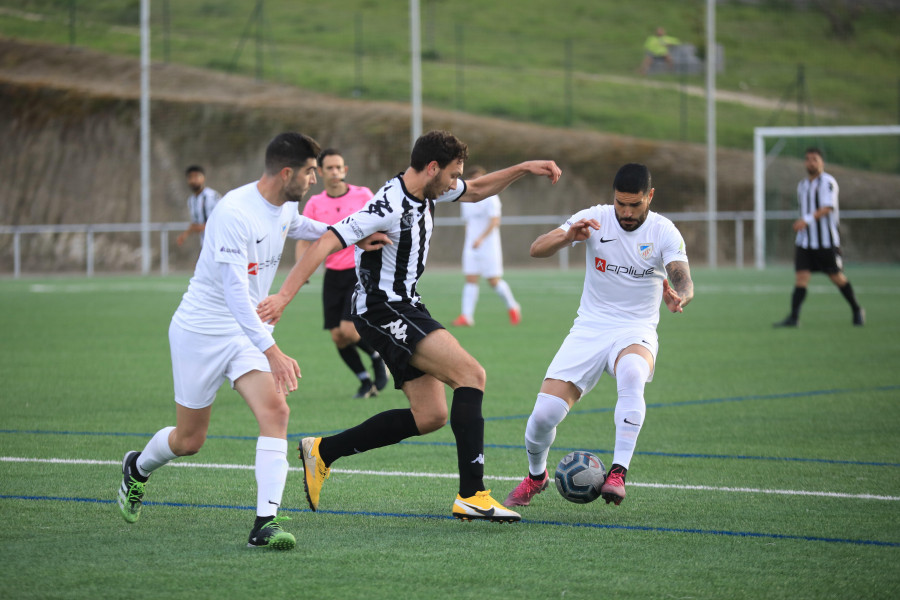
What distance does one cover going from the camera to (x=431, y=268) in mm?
37750

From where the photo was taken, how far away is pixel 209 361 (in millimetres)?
5230

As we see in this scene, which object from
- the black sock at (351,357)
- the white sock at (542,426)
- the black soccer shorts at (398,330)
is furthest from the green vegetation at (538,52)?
the black soccer shorts at (398,330)

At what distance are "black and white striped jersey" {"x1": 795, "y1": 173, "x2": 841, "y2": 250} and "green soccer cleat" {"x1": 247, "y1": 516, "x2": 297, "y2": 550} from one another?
11.9m

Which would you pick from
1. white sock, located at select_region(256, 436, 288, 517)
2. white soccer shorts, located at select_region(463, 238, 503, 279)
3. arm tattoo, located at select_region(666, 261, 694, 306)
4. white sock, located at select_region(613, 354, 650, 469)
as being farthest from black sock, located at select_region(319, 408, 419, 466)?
white soccer shorts, located at select_region(463, 238, 503, 279)

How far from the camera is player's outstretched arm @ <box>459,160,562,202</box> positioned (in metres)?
6.17

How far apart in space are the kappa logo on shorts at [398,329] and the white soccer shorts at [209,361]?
693 millimetres

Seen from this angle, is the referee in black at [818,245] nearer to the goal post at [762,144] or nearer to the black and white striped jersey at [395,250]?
the black and white striped jersey at [395,250]

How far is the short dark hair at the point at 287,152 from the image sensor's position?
5.20 m

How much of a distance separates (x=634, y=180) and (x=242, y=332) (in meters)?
2.21

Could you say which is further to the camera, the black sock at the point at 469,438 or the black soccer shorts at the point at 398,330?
the black soccer shorts at the point at 398,330

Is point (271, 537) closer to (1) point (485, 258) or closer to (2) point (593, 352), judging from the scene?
(2) point (593, 352)

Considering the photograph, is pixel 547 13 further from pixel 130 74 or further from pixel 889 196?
pixel 889 196

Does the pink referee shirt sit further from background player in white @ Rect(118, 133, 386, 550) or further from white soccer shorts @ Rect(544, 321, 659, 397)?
background player in white @ Rect(118, 133, 386, 550)

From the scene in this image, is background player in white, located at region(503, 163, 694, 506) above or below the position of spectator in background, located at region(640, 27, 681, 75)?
below
